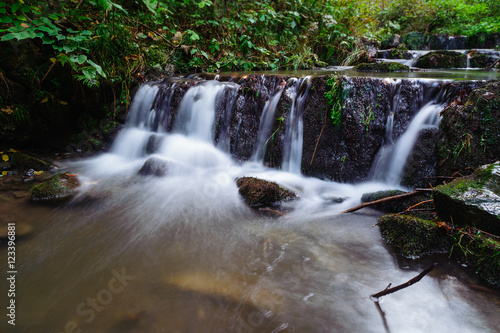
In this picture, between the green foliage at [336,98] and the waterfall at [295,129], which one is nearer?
the green foliage at [336,98]

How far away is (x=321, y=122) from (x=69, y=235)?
148 inches

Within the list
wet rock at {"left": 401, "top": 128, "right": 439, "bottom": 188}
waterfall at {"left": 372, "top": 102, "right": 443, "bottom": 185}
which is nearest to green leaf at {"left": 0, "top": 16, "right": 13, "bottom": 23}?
waterfall at {"left": 372, "top": 102, "right": 443, "bottom": 185}

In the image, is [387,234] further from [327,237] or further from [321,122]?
[321,122]

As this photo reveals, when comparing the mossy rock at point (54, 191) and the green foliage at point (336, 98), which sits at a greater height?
the green foliage at point (336, 98)

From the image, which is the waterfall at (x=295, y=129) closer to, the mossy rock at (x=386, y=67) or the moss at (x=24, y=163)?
the mossy rock at (x=386, y=67)

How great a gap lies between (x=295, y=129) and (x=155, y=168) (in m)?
2.51

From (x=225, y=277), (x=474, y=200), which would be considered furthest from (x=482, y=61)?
(x=225, y=277)

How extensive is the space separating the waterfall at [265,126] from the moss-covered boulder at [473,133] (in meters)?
2.58

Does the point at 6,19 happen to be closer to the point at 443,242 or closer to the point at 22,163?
the point at 22,163

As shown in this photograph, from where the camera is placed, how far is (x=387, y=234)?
267cm

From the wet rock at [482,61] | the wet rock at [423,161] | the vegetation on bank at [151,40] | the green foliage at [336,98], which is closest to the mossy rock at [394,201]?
the wet rock at [423,161]

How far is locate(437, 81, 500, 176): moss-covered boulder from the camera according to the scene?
309 centimetres

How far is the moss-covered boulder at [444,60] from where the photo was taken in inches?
281

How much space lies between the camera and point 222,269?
7.42 ft
